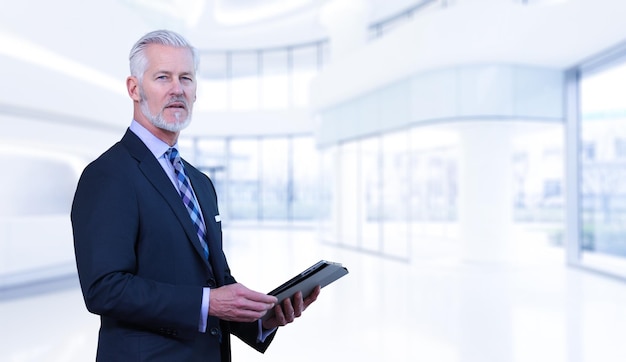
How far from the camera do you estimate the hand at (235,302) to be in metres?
1.50

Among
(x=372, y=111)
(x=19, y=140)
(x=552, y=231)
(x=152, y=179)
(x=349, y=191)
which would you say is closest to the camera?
(x=152, y=179)

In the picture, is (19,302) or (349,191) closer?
(19,302)

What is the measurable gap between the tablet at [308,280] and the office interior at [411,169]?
320 cm

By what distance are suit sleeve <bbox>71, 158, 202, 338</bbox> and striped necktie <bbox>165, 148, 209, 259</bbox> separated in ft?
0.82

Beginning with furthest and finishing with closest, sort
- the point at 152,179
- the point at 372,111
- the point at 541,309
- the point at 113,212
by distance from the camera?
the point at 372,111
the point at 541,309
the point at 152,179
the point at 113,212

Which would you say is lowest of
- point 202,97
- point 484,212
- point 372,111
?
point 484,212

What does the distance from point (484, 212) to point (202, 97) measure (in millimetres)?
18592

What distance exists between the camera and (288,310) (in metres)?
1.86

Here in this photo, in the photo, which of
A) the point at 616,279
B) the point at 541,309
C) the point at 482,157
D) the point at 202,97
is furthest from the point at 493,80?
the point at 202,97

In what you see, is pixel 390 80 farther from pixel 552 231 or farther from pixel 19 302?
pixel 552 231

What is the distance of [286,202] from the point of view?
2469 centimetres

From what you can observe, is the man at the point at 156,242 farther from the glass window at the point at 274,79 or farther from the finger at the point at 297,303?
the glass window at the point at 274,79

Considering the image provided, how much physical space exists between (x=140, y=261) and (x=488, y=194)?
10398 millimetres

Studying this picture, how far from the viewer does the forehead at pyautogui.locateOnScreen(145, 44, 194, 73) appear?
166 centimetres
